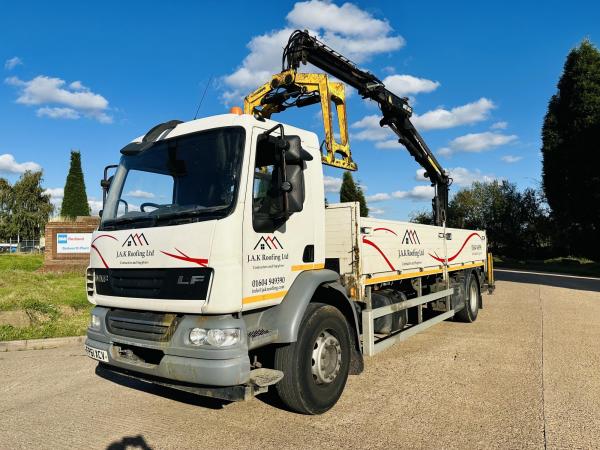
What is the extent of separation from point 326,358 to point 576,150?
1169 inches

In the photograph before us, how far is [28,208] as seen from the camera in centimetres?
6612

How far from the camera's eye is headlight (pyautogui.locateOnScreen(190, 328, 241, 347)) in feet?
11.5

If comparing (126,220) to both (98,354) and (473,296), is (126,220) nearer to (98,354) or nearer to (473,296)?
(98,354)

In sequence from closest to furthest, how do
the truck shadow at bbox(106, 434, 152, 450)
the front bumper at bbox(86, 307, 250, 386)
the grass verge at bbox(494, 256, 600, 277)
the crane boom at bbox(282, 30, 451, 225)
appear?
the front bumper at bbox(86, 307, 250, 386)
the truck shadow at bbox(106, 434, 152, 450)
the crane boom at bbox(282, 30, 451, 225)
the grass verge at bbox(494, 256, 600, 277)

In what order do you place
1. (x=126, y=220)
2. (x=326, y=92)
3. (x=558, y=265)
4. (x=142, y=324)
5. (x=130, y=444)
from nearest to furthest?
(x=130, y=444)
(x=142, y=324)
(x=126, y=220)
(x=326, y=92)
(x=558, y=265)

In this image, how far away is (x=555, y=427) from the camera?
4.00 metres

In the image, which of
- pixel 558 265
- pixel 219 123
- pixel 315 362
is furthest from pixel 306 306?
pixel 558 265

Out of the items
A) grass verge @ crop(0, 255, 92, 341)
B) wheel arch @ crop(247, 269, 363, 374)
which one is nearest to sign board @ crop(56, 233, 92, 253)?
grass verge @ crop(0, 255, 92, 341)

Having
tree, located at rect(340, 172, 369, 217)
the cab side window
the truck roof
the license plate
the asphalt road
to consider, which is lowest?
the asphalt road

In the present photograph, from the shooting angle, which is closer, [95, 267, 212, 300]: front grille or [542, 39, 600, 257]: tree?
[95, 267, 212, 300]: front grille

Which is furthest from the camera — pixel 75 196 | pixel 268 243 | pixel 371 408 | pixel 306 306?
pixel 75 196

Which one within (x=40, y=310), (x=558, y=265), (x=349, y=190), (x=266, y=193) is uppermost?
(x=349, y=190)

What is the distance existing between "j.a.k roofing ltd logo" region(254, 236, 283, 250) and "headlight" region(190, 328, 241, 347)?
29.8 inches

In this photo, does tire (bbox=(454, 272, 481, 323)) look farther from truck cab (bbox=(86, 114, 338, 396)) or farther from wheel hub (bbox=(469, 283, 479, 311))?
truck cab (bbox=(86, 114, 338, 396))
